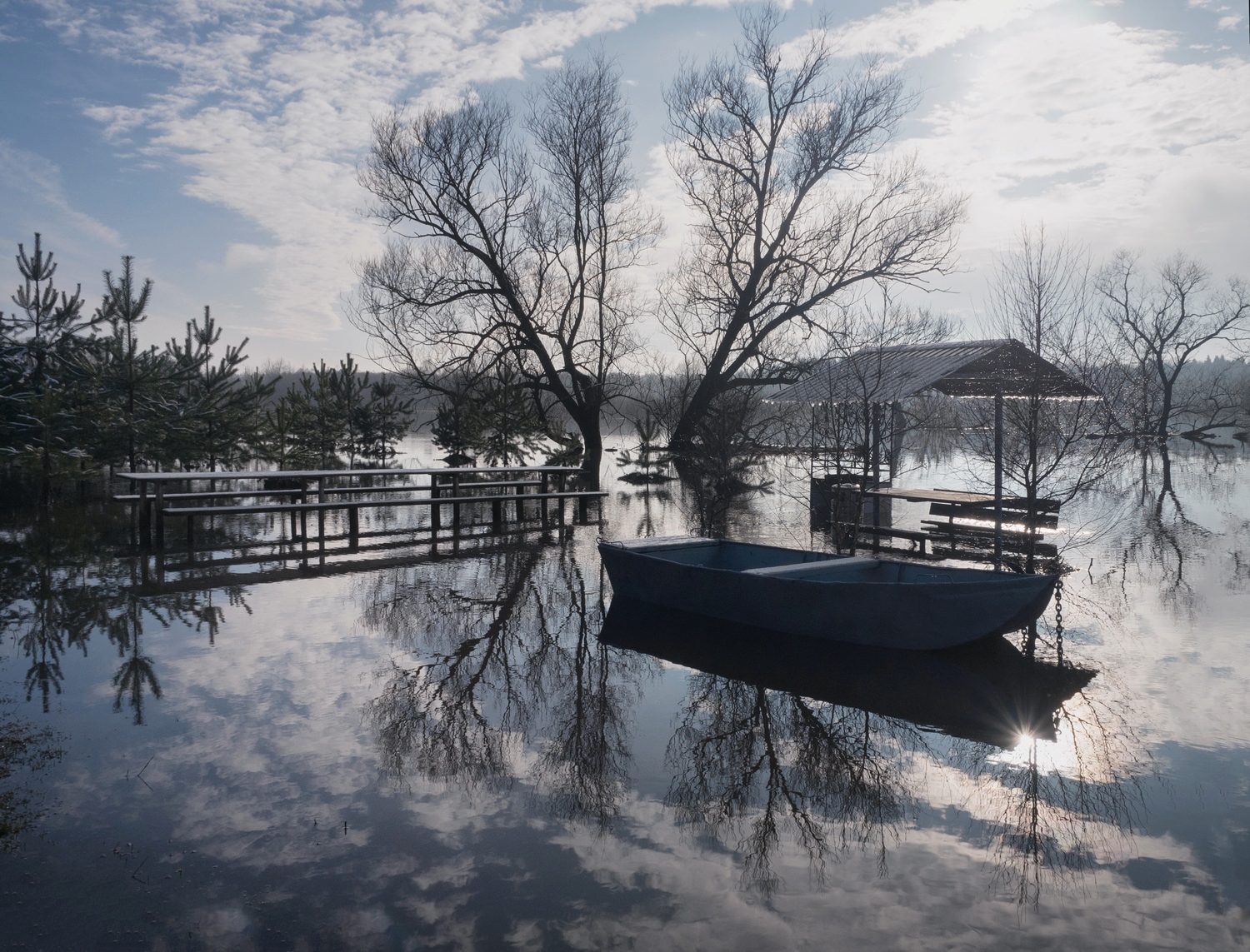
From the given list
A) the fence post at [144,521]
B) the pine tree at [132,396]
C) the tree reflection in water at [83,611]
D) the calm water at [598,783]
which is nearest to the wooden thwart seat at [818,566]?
the calm water at [598,783]

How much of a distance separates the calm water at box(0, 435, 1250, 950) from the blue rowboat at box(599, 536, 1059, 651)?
30 cm

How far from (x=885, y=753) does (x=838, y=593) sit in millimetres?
2403

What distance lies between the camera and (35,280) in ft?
66.3

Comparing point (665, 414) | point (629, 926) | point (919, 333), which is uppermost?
point (919, 333)

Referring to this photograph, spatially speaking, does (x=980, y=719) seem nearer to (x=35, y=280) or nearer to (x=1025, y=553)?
(x=1025, y=553)

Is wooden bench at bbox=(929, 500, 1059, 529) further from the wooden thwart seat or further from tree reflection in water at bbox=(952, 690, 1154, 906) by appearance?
tree reflection in water at bbox=(952, 690, 1154, 906)

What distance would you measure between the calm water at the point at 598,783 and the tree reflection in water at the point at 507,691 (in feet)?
0.11

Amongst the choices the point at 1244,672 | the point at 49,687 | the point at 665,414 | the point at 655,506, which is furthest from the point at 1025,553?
the point at 665,414

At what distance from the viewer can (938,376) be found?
1994 centimetres

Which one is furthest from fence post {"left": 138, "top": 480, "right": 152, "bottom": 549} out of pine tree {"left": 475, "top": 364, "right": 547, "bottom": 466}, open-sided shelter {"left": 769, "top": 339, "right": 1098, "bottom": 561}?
pine tree {"left": 475, "top": 364, "right": 547, "bottom": 466}

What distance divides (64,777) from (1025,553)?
11.6 m

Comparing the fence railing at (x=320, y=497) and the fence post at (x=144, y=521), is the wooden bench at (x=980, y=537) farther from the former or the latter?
the fence post at (x=144, y=521)

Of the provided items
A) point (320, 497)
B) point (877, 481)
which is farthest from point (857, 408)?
point (320, 497)

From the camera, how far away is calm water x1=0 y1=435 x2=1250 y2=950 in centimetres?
349
